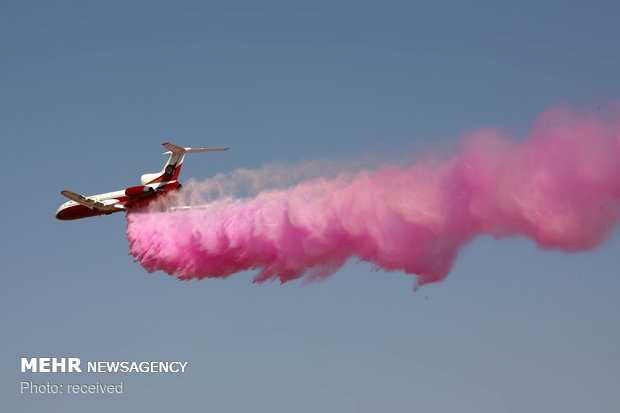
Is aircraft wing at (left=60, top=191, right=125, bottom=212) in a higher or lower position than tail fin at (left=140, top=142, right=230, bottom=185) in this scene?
lower

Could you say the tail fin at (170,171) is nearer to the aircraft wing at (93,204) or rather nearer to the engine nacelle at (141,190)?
the engine nacelle at (141,190)

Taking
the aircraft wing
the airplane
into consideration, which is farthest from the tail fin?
the aircraft wing

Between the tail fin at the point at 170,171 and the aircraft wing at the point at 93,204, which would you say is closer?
the tail fin at the point at 170,171

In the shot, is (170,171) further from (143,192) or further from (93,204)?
(93,204)

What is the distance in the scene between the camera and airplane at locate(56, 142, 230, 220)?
60500 mm

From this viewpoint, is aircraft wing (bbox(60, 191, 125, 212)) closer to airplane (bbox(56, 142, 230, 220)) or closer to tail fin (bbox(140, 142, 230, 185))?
airplane (bbox(56, 142, 230, 220))

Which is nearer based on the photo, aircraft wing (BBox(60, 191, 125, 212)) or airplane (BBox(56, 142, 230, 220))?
airplane (BBox(56, 142, 230, 220))

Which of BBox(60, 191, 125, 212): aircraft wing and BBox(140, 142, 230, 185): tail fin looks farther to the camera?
BBox(60, 191, 125, 212): aircraft wing

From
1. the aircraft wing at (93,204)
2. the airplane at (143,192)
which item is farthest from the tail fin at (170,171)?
the aircraft wing at (93,204)

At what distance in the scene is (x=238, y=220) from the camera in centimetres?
5631

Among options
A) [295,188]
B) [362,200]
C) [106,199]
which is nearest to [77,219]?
[106,199]

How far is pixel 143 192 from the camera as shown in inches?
2382

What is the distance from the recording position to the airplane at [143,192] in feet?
198

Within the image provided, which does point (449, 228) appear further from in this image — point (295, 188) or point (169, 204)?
point (169, 204)
